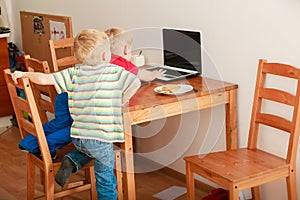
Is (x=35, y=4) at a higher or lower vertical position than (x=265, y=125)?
higher

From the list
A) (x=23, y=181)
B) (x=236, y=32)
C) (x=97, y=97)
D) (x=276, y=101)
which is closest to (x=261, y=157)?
(x=276, y=101)

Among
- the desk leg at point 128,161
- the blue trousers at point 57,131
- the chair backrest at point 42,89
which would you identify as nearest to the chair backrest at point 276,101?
the desk leg at point 128,161

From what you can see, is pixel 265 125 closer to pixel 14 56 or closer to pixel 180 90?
pixel 180 90

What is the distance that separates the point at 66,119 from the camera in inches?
116

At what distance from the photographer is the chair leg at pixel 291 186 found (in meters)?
2.63

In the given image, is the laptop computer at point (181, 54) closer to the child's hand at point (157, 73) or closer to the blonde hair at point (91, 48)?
the child's hand at point (157, 73)

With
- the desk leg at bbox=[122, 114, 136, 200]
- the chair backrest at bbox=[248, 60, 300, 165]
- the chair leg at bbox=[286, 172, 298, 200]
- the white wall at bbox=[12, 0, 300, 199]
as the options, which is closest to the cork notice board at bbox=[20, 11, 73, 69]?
the white wall at bbox=[12, 0, 300, 199]

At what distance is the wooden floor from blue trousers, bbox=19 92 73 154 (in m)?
0.62

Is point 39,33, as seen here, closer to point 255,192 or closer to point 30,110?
point 30,110

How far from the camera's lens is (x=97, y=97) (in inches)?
101

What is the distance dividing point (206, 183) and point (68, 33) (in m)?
1.81

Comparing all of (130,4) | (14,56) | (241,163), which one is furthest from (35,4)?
(241,163)

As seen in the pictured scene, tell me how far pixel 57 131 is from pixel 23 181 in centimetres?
93

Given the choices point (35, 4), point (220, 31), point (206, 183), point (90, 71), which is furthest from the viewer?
point (35, 4)
